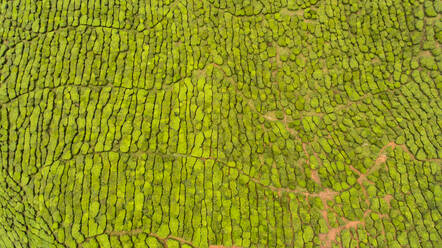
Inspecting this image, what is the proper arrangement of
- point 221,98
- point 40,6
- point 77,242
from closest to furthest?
point 77,242, point 221,98, point 40,6

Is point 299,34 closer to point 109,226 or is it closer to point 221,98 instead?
point 221,98

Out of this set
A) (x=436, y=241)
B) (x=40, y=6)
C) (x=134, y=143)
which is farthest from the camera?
(x=40, y=6)

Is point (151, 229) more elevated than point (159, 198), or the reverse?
point (159, 198)

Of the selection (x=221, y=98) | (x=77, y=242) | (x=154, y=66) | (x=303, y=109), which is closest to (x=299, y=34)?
(x=303, y=109)

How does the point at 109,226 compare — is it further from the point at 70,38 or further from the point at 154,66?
the point at 70,38

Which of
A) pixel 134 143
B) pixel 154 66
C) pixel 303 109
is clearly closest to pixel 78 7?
pixel 154 66

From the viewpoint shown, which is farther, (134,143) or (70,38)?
(70,38)

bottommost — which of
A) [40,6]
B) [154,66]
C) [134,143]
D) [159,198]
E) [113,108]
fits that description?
[159,198]
